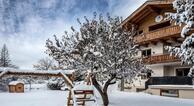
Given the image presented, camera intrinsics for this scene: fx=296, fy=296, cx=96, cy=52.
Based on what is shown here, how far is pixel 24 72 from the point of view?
698 inches

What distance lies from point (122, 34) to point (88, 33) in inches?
90.9

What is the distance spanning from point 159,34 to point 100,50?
14089 mm

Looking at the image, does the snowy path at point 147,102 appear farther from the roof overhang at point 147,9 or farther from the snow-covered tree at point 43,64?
the snow-covered tree at point 43,64

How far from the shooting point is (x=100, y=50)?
19578mm

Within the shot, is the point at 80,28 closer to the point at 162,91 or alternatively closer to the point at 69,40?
the point at 69,40

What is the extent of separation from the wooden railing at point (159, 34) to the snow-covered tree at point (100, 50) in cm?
1038

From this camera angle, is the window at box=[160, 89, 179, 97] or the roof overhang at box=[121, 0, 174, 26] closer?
the window at box=[160, 89, 179, 97]

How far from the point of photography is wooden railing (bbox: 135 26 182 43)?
29722 millimetres

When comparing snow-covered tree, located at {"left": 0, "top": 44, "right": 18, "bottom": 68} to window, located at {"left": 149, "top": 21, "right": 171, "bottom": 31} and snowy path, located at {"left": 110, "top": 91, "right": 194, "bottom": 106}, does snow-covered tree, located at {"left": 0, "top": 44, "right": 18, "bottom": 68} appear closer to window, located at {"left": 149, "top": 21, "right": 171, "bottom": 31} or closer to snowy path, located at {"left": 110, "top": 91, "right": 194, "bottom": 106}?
window, located at {"left": 149, "top": 21, "right": 171, "bottom": 31}

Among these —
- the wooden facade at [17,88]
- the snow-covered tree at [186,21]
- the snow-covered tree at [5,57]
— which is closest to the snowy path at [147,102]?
the snow-covered tree at [186,21]

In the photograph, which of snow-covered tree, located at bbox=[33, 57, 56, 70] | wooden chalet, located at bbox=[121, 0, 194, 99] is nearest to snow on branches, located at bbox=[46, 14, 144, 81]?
wooden chalet, located at bbox=[121, 0, 194, 99]

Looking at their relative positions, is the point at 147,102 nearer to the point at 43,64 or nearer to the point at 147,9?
the point at 147,9

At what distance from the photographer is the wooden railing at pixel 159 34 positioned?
2972cm

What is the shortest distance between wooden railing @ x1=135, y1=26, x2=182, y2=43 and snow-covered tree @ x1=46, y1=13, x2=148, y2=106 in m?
10.4
